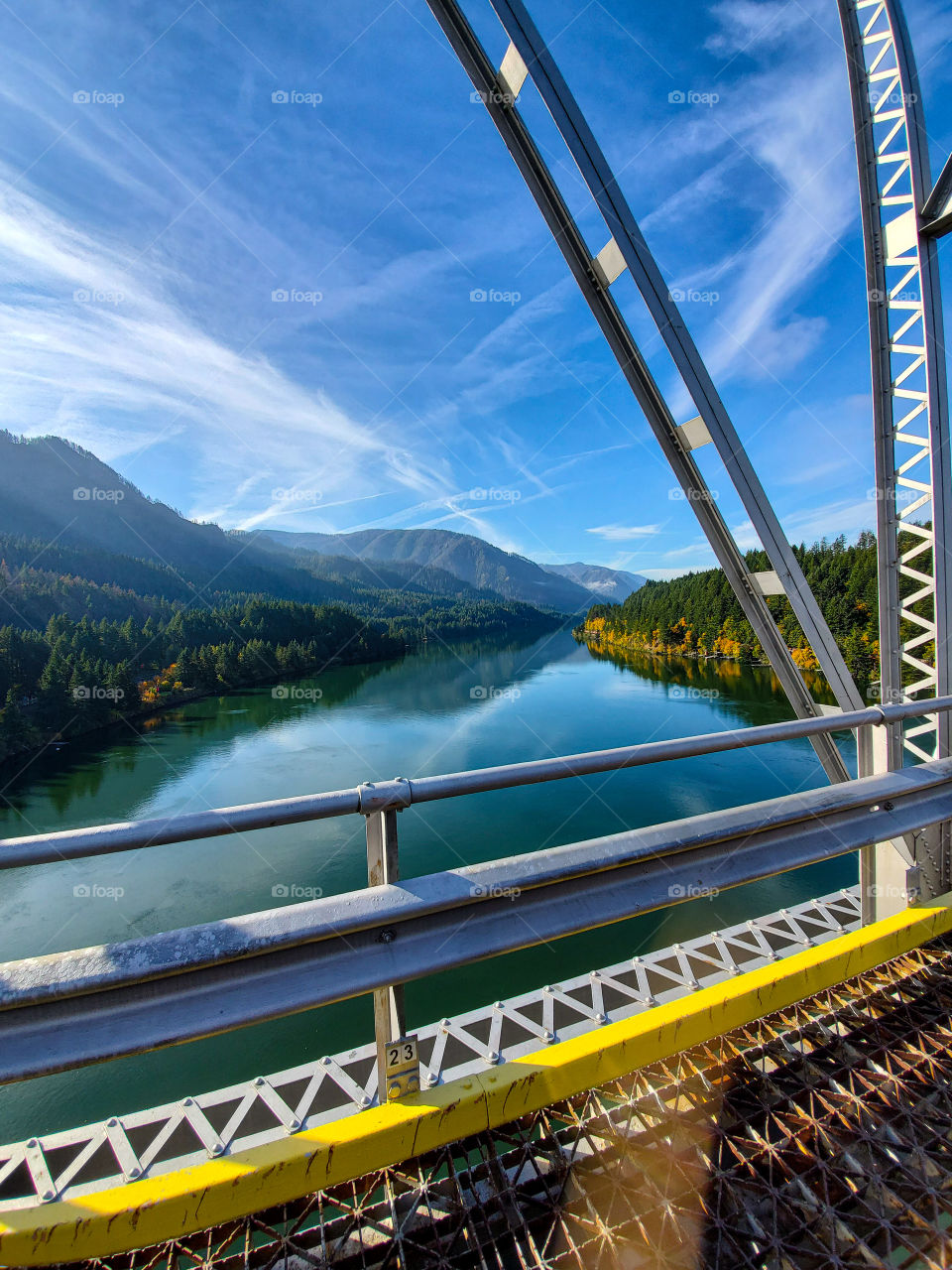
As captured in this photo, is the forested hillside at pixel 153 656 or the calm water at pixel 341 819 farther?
the forested hillside at pixel 153 656

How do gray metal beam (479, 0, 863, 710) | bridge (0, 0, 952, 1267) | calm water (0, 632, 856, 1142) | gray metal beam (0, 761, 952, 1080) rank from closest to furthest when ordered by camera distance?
gray metal beam (0, 761, 952, 1080) → bridge (0, 0, 952, 1267) → gray metal beam (479, 0, 863, 710) → calm water (0, 632, 856, 1142)

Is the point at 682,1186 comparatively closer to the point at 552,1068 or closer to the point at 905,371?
the point at 552,1068

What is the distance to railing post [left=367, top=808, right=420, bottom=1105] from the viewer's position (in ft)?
3.84

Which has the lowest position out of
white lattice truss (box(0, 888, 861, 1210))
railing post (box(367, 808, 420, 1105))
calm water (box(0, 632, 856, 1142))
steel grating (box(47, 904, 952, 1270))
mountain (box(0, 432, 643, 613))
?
calm water (box(0, 632, 856, 1142))

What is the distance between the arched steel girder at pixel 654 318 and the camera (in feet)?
7.21

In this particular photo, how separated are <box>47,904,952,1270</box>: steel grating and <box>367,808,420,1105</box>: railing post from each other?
0.51ft

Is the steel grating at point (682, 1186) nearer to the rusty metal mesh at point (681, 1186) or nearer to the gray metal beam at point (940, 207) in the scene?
the rusty metal mesh at point (681, 1186)

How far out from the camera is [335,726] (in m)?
31.1

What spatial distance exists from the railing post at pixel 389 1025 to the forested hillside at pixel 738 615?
1551 cm

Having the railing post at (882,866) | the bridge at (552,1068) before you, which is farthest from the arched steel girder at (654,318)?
the bridge at (552,1068)

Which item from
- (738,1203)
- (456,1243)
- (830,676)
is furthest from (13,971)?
(830,676)

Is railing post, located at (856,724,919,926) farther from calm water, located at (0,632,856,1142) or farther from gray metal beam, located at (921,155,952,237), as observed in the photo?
calm water, located at (0,632,856,1142)

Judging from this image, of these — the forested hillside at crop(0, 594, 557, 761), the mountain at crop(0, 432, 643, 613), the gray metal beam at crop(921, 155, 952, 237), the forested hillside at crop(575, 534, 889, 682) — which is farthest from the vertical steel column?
the mountain at crop(0, 432, 643, 613)

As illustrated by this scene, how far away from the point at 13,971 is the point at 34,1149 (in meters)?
1.93
